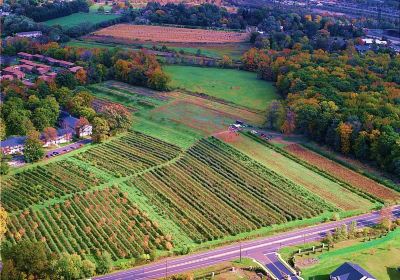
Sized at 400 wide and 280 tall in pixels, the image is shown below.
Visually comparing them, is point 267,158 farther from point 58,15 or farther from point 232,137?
point 58,15

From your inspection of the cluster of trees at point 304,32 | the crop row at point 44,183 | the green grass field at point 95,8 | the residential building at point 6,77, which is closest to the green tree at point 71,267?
the crop row at point 44,183

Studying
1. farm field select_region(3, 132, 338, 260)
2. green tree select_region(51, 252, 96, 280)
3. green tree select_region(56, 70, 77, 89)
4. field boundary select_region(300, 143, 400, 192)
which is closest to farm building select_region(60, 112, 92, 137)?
farm field select_region(3, 132, 338, 260)

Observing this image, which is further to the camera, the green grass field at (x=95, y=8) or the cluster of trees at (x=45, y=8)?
the green grass field at (x=95, y=8)

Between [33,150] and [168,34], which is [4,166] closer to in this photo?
[33,150]

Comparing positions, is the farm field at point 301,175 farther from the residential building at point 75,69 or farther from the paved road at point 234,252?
the residential building at point 75,69

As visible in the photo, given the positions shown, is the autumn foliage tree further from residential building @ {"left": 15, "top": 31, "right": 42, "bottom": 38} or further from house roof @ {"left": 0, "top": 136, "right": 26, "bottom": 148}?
residential building @ {"left": 15, "top": 31, "right": 42, "bottom": 38}
